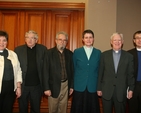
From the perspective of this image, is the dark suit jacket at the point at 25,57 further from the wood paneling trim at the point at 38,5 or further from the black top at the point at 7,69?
the wood paneling trim at the point at 38,5

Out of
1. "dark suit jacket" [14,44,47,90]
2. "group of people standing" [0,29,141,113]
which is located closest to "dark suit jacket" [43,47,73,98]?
"group of people standing" [0,29,141,113]

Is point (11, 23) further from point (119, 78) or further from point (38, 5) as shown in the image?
point (119, 78)

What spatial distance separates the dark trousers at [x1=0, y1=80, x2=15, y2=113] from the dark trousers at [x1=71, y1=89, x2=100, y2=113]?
0.90 m

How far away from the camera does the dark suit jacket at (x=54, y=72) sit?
2580 mm

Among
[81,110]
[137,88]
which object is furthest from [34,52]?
[137,88]

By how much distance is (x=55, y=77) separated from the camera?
2584 mm

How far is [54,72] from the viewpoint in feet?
8.51

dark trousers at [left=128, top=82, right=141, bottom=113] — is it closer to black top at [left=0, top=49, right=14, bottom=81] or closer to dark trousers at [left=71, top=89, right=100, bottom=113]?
dark trousers at [left=71, top=89, right=100, bottom=113]

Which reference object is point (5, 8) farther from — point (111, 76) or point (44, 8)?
point (111, 76)

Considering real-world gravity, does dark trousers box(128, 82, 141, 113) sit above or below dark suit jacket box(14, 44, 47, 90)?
below

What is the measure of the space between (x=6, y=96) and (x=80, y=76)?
1025 millimetres

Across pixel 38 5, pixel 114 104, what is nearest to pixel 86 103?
pixel 114 104

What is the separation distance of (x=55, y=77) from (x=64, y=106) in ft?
1.50

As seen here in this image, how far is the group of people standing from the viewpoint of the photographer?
2492mm
